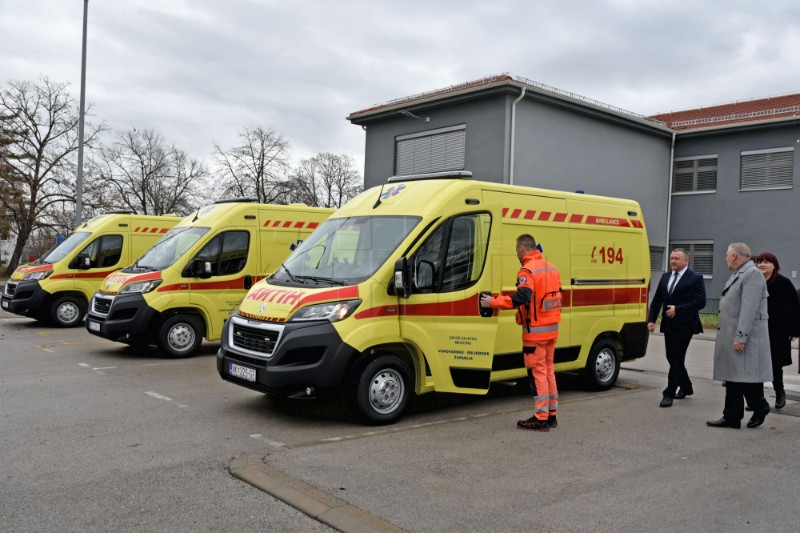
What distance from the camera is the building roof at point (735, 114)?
76.7 feet

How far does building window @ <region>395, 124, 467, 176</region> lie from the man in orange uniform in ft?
48.1

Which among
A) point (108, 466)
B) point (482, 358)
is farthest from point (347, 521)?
point (482, 358)

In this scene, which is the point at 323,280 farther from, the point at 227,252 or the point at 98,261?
the point at 98,261

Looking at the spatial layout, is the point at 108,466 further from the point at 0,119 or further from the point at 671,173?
the point at 0,119

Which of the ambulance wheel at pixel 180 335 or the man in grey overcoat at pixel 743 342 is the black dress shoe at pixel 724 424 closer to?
the man in grey overcoat at pixel 743 342

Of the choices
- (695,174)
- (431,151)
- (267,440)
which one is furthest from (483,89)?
(267,440)

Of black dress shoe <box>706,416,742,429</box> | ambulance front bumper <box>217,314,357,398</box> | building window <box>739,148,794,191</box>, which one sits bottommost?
black dress shoe <box>706,416,742,429</box>

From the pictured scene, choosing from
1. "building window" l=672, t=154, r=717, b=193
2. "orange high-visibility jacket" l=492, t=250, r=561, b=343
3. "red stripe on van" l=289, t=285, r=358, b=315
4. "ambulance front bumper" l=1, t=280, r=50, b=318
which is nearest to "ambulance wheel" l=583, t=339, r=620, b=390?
"orange high-visibility jacket" l=492, t=250, r=561, b=343

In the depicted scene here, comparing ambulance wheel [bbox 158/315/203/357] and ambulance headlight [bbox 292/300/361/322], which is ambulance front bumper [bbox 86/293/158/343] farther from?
ambulance headlight [bbox 292/300/361/322]

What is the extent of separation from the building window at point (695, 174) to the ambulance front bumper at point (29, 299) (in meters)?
21.5

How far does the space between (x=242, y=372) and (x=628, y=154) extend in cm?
1994

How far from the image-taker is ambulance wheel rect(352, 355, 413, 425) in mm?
6469

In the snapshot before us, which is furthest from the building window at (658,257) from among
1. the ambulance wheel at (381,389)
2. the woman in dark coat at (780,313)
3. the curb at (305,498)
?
the curb at (305,498)

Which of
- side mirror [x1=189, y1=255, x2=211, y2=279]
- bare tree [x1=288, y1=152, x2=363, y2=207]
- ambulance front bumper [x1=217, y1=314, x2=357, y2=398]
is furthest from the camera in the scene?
bare tree [x1=288, y1=152, x2=363, y2=207]
